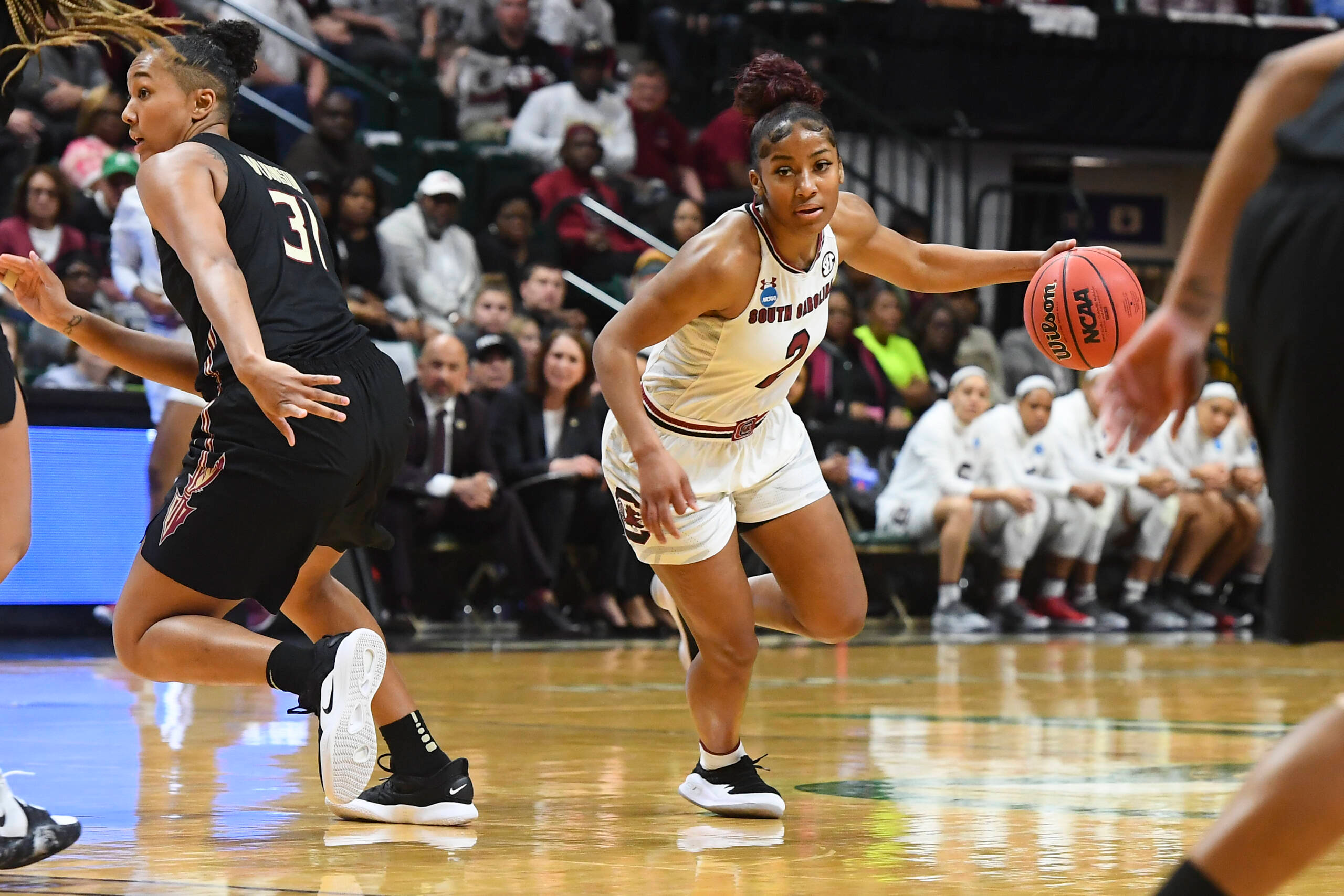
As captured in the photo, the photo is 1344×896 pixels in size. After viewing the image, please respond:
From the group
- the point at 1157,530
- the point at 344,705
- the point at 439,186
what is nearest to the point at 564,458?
the point at 439,186

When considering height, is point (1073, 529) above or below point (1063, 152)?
below

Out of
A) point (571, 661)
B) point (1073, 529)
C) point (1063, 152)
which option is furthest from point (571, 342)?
point (1063, 152)

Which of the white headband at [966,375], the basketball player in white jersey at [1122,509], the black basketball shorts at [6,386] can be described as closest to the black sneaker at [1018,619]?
the basketball player in white jersey at [1122,509]

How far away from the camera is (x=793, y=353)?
4.27 m

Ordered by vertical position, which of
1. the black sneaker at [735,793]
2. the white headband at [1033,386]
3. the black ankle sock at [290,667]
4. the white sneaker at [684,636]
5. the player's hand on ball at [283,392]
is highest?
the player's hand on ball at [283,392]

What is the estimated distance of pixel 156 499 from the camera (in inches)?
327

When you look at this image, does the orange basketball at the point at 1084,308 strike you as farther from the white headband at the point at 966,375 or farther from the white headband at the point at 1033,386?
the white headband at the point at 1033,386

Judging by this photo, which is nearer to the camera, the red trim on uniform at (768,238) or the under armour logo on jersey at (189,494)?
the under armour logo on jersey at (189,494)

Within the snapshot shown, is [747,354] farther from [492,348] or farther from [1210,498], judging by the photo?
[1210,498]

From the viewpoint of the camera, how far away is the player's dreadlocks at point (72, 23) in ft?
11.1

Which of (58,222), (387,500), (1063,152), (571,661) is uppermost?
(1063,152)

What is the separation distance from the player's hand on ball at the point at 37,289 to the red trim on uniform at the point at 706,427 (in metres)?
1.33

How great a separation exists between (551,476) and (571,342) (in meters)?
0.77

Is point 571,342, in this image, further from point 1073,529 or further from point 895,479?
point 1073,529
